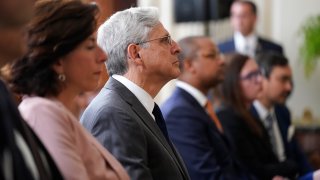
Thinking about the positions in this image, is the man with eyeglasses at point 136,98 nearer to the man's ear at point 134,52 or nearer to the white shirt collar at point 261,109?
the man's ear at point 134,52

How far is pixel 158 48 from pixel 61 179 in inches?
44.4

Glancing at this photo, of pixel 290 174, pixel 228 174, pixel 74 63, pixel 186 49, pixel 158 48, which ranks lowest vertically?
pixel 290 174

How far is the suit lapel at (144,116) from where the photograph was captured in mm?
2707

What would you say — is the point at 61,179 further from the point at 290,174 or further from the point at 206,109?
the point at 290,174

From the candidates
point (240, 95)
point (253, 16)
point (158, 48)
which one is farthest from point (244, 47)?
point (158, 48)

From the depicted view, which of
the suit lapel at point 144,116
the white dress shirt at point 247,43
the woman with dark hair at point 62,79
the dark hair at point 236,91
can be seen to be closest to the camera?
the woman with dark hair at point 62,79

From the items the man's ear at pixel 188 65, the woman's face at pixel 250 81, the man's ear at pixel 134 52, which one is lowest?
the woman's face at pixel 250 81

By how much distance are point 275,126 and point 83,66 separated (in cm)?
285

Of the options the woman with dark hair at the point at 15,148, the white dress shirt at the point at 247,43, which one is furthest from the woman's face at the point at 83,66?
the white dress shirt at the point at 247,43

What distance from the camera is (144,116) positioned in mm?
2727

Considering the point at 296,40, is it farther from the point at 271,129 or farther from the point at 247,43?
the point at 271,129

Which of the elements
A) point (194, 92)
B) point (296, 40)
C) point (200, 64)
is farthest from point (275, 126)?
point (296, 40)

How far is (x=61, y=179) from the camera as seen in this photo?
186 cm

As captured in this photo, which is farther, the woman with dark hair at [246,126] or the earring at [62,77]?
the woman with dark hair at [246,126]
